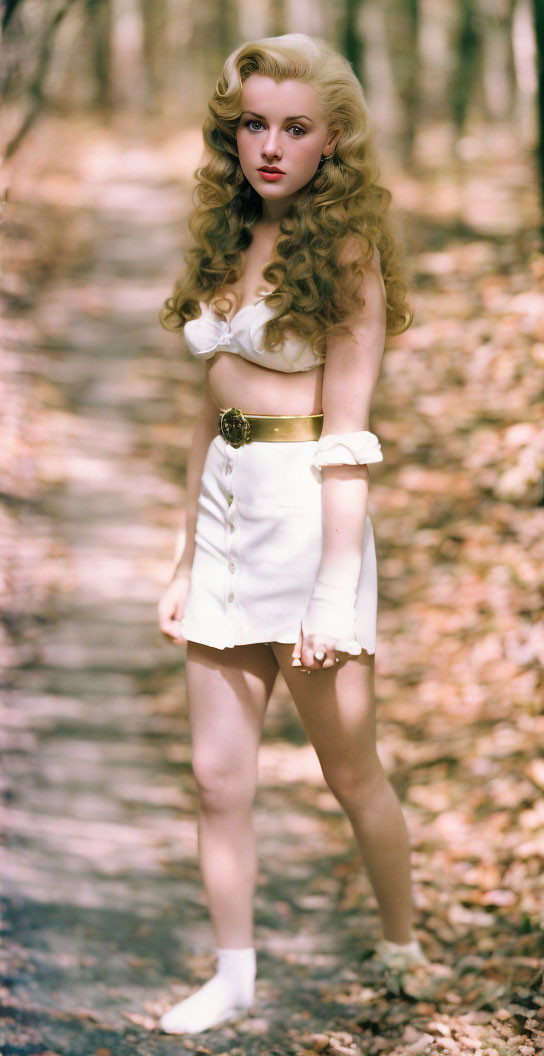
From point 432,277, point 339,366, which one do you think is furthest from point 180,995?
point 432,277

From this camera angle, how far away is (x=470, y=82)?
1399 cm

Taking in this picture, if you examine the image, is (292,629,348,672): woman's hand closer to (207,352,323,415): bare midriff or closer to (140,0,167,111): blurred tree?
(207,352,323,415): bare midriff

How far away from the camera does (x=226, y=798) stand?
7.91 feet

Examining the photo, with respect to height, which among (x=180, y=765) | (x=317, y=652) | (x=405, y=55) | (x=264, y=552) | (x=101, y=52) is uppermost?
(x=101, y=52)

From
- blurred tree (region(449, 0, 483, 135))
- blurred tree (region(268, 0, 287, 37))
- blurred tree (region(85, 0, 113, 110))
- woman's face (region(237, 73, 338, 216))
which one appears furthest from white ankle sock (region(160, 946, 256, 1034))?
blurred tree (region(268, 0, 287, 37))

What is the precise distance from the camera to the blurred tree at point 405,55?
44.5 feet

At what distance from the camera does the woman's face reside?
81.5 inches

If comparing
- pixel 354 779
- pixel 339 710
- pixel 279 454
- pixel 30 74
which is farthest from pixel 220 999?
pixel 30 74

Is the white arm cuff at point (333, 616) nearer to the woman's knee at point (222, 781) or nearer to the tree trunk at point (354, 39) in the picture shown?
the woman's knee at point (222, 781)

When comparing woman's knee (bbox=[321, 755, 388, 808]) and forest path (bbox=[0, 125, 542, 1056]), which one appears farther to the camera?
forest path (bbox=[0, 125, 542, 1056])

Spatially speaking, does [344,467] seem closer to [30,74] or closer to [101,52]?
[30,74]

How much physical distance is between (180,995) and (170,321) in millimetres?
1728

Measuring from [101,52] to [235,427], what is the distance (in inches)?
686

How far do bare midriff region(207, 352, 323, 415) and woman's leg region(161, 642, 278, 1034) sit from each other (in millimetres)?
539
